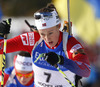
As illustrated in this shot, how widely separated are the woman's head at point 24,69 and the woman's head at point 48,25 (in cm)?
125

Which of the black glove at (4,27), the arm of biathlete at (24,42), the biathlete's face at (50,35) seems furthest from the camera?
the black glove at (4,27)

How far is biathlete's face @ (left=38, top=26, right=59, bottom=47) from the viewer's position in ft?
7.35

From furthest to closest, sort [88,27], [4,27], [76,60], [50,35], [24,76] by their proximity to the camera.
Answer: [88,27]
[24,76]
[4,27]
[50,35]
[76,60]

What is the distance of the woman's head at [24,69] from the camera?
11.5 feet

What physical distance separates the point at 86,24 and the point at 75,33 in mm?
217

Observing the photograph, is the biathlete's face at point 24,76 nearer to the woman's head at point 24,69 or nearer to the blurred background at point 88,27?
the woman's head at point 24,69

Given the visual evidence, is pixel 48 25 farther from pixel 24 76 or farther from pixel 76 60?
pixel 24 76

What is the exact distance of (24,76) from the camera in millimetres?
3521

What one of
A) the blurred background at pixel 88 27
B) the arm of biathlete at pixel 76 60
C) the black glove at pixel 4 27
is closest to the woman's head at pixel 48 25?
the arm of biathlete at pixel 76 60

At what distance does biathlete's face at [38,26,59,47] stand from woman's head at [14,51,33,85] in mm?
1254

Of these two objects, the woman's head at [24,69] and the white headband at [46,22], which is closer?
the white headband at [46,22]

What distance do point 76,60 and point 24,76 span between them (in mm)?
1537

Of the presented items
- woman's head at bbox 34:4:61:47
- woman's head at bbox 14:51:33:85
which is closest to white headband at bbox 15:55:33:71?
woman's head at bbox 14:51:33:85

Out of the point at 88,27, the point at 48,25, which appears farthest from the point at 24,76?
the point at 48,25
